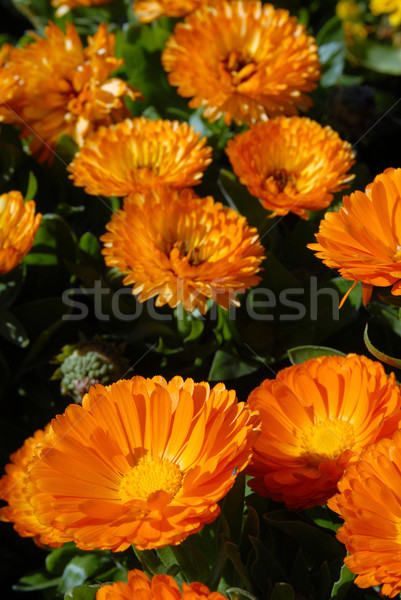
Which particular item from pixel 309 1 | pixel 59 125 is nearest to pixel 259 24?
pixel 59 125

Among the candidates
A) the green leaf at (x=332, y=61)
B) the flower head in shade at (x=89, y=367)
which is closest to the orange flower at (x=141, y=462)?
the flower head in shade at (x=89, y=367)

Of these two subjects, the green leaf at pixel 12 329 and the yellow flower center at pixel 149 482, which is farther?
the green leaf at pixel 12 329

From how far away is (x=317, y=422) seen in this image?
989 millimetres

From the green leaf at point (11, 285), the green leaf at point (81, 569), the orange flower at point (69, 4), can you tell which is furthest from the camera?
the orange flower at point (69, 4)

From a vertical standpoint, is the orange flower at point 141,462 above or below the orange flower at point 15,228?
below

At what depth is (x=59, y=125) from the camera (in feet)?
5.28

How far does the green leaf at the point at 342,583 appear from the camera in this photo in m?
0.86

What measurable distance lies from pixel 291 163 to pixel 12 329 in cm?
67

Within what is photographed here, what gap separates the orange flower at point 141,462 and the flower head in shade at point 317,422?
0.15 m

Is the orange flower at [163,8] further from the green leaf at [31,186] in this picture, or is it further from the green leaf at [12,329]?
the green leaf at [12,329]

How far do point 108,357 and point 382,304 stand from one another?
546 mm

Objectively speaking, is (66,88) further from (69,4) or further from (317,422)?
(317,422)

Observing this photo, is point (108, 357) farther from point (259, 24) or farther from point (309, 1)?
point (309, 1)

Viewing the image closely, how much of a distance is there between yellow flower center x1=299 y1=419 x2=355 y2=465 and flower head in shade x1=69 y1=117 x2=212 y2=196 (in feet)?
1.93
